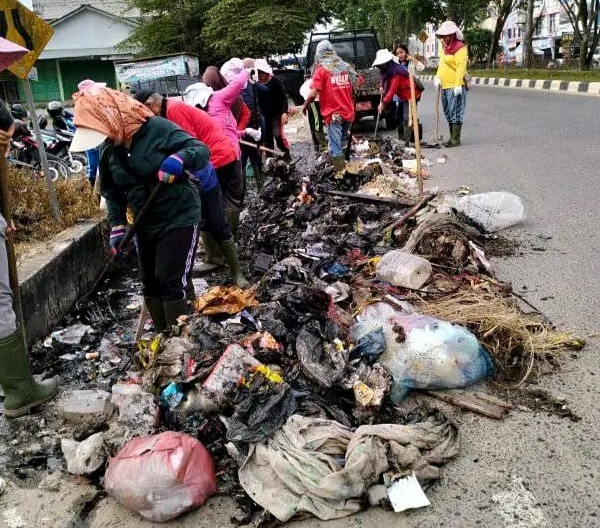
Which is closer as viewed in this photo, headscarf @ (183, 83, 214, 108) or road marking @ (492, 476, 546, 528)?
road marking @ (492, 476, 546, 528)

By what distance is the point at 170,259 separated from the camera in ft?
12.1

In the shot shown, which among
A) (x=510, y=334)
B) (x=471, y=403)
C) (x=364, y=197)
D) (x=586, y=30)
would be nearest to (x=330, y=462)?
(x=471, y=403)

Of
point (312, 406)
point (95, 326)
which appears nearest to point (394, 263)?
point (312, 406)

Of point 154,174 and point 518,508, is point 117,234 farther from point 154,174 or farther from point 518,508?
point 518,508

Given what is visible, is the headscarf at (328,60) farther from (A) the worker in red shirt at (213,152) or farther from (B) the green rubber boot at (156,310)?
(B) the green rubber boot at (156,310)

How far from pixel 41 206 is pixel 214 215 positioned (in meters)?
2.14

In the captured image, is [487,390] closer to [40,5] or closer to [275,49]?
[275,49]

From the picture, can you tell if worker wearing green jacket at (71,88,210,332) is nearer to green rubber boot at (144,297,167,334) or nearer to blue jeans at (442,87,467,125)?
green rubber boot at (144,297,167,334)

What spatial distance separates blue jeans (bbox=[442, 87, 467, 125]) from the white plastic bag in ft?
20.9

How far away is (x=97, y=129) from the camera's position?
10.5 feet

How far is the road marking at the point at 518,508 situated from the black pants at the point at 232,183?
3.82 m

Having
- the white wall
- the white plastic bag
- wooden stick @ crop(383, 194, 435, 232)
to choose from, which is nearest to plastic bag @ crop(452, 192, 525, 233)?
wooden stick @ crop(383, 194, 435, 232)

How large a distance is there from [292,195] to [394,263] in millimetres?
3314

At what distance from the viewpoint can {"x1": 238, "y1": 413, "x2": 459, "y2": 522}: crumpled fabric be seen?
2.34 metres
